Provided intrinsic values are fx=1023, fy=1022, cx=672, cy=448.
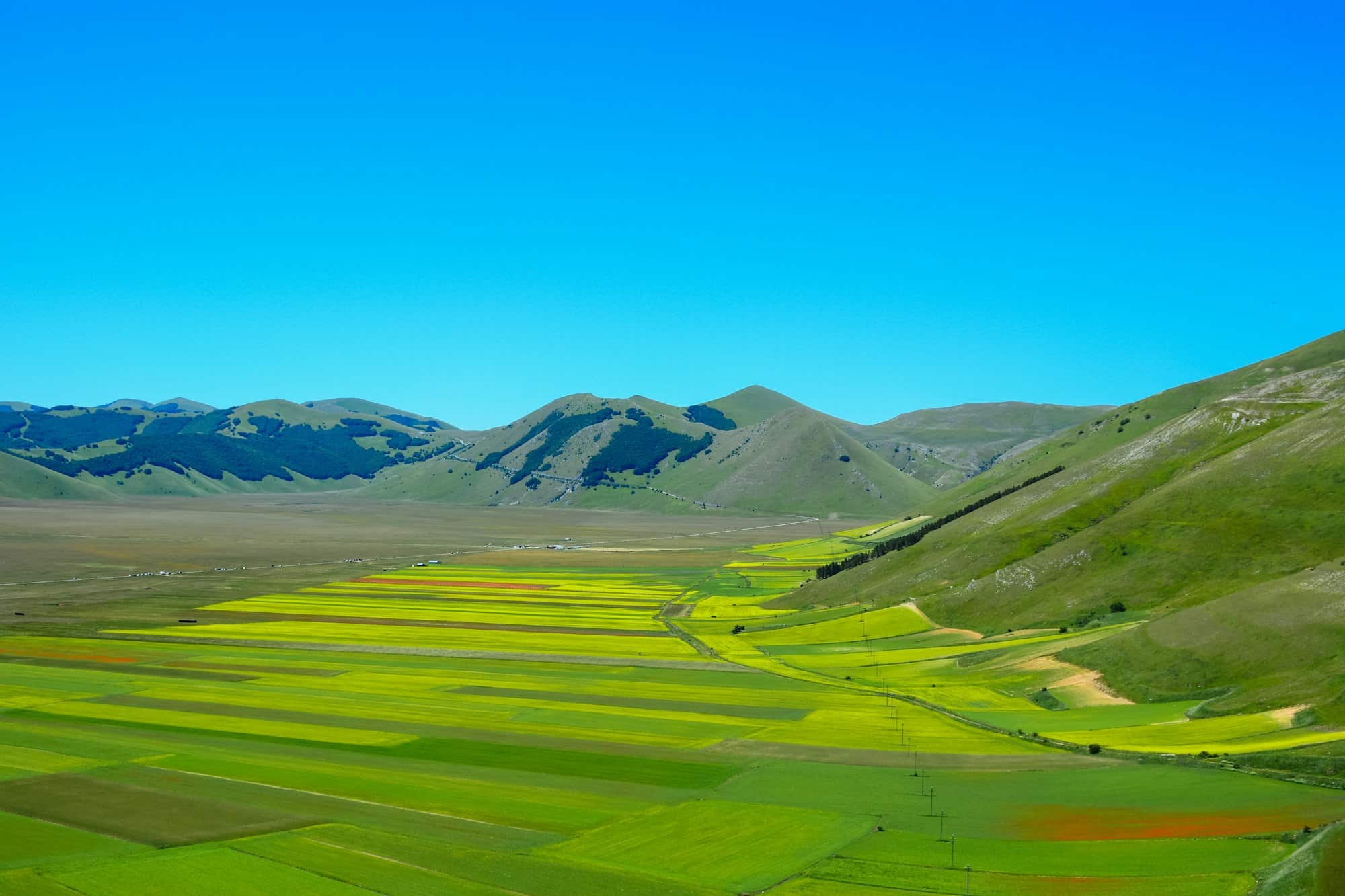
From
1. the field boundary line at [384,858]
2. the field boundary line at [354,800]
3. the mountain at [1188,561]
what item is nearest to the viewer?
the field boundary line at [384,858]

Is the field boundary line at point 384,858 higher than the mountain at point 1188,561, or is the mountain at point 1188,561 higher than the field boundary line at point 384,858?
the mountain at point 1188,561

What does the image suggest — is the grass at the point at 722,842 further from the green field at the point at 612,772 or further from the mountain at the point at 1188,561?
the mountain at the point at 1188,561

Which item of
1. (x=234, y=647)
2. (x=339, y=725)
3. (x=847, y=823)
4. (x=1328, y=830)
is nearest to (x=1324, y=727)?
(x=1328, y=830)

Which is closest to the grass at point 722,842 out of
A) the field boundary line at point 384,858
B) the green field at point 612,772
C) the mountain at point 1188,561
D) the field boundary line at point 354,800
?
the green field at point 612,772

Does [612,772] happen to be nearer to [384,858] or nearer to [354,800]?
[354,800]

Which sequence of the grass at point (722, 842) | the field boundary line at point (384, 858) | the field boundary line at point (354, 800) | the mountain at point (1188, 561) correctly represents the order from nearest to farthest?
the field boundary line at point (384, 858) < the grass at point (722, 842) < the field boundary line at point (354, 800) < the mountain at point (1188, 561)

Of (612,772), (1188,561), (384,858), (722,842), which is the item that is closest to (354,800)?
(384,858)
